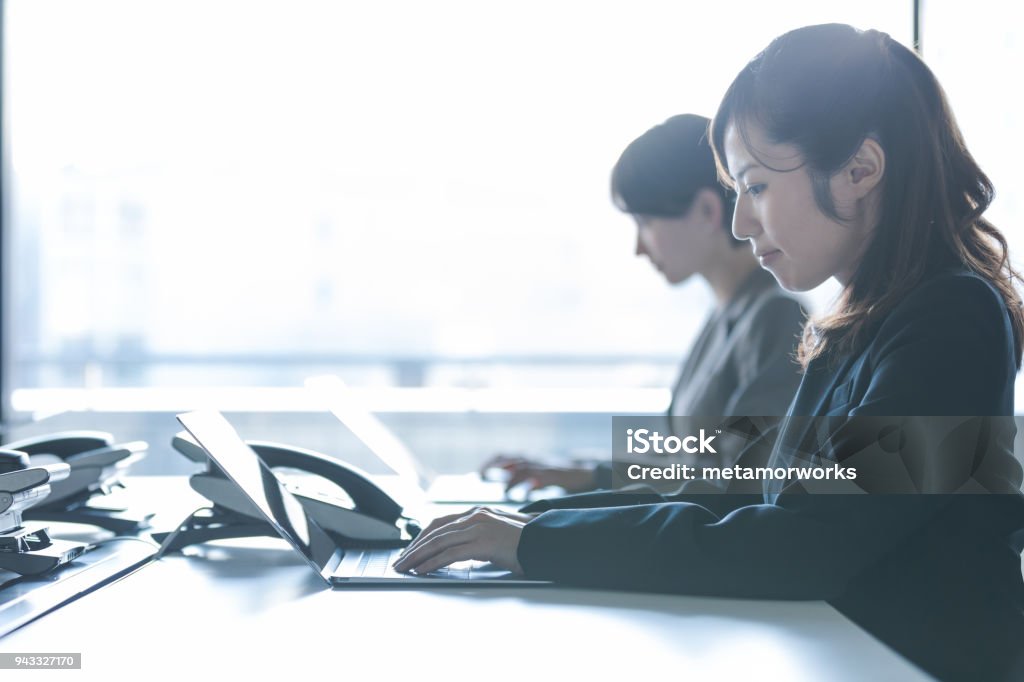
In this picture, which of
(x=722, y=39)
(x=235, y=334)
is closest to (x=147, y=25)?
(x=235, y=334)

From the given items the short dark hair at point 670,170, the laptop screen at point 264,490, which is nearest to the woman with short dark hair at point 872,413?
the laptop screen at point 264,490

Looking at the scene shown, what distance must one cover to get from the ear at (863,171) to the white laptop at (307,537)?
550mm

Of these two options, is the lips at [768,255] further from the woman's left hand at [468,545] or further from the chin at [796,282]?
the woman's left hand at [468,545]

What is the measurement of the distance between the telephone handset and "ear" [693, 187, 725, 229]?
39.0 inches

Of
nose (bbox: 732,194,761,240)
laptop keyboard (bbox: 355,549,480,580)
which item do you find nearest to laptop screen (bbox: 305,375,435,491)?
laptop keyboard (bbox: 355,549,480,580)

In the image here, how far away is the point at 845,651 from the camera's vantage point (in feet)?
2.14

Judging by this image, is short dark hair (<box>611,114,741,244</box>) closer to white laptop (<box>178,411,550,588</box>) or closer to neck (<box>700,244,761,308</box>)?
neck (<box>700,244,761,308</box>)

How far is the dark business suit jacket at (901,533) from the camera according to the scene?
751 millimetres

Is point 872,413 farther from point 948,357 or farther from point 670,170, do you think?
point 670,170

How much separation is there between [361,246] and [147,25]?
1.78 metres

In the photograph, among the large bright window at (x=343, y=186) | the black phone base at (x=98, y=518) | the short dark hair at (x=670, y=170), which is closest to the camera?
the black phone base at (x=98, y=518)

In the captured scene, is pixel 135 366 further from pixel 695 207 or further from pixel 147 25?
pixel 695 207

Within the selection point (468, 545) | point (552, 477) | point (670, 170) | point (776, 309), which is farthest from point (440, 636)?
point (670, 170)

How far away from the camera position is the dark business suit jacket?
0.75 metres
